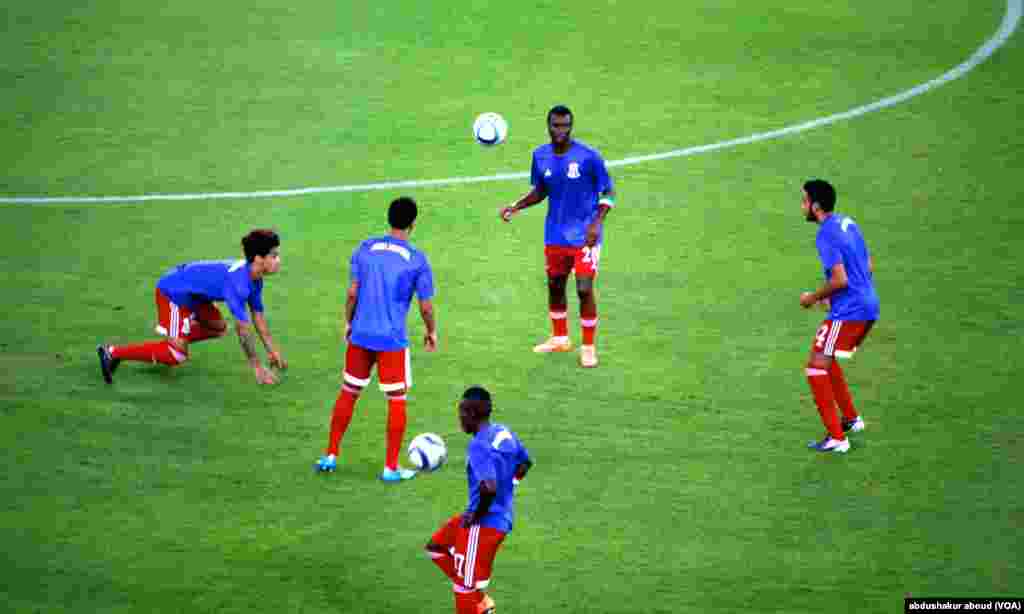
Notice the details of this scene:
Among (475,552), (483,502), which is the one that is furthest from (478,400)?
(475,552)

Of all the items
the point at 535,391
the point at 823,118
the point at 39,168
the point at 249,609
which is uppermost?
the point at 823,118

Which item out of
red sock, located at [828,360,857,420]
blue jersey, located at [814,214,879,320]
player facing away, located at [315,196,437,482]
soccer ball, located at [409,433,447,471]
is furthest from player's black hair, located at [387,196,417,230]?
red sock, located at [828,360,857,420]

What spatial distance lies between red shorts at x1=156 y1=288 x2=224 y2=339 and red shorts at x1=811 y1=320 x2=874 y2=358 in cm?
574

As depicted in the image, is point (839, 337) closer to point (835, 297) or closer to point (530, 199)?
point (835, 297)

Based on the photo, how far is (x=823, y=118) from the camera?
71.3 feet

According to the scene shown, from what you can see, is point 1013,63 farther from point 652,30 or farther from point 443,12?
point 443,12

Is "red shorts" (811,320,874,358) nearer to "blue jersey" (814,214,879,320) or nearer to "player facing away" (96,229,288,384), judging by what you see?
"blue jersey" (814,214,879,320)

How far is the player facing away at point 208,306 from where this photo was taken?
536 inches

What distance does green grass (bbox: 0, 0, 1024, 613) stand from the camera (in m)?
12.1

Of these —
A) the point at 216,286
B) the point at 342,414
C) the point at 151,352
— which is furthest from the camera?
the point at 151,352

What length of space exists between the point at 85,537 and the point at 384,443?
9.20 feet

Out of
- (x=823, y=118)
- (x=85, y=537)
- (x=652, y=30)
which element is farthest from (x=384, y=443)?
(x=652, y=30)

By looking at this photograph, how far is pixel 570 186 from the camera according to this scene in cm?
1516

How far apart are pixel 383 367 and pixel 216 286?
229 cm
